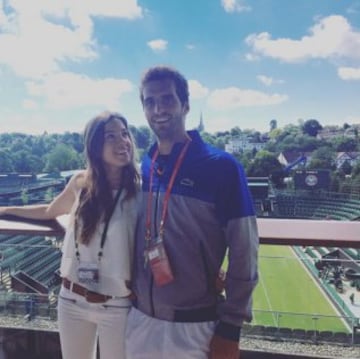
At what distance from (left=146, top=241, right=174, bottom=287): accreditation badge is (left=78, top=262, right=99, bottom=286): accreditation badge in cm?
17

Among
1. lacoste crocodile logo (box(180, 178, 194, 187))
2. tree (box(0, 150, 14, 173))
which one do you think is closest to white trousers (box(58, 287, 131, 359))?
lacoste crocodile logo (box(180, 178, 194, 187))

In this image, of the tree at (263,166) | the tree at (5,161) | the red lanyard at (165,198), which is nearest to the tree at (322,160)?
the tree at (263,166)

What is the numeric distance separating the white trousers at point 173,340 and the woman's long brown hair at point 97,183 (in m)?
0.25

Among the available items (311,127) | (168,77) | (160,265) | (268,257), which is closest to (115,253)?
(160,265)

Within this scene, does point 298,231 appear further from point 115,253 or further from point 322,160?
point 322,160

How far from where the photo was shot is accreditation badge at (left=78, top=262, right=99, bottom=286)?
83 centimetres

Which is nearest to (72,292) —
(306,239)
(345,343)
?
(306,239)

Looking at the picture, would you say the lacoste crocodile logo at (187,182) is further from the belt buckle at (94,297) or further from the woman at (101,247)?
the belt buckle at (94,297)

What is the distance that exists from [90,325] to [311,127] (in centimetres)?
3318

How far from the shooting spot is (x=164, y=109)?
30.9 inches

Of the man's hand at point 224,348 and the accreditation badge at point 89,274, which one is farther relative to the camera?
the accreditation badge at point 89,274

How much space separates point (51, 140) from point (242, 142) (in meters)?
22.1

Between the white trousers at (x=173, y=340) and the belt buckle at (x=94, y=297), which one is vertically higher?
the belt buckle at (x=94, y=297)

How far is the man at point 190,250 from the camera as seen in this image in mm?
687
